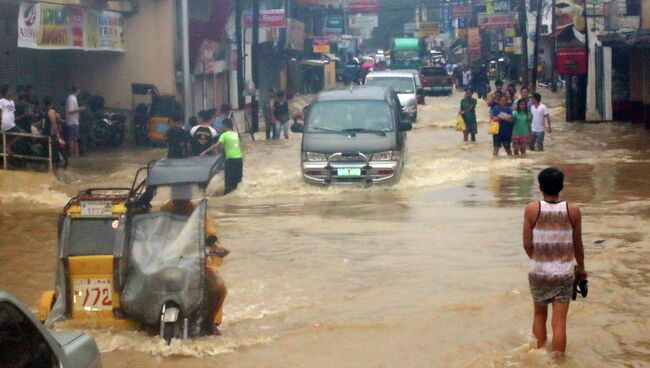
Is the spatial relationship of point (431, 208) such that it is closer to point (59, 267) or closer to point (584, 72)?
point (59, 267)

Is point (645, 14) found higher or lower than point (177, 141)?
higher

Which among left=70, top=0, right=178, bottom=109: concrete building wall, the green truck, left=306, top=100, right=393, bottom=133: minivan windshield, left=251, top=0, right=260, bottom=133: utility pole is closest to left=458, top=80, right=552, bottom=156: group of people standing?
left=306, top=100, right=393, bottom=133: minivan windshield

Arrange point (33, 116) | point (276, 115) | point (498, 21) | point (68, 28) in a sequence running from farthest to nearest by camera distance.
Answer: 1. point (498, 21)
2. point (276, 115)
3. point (68, 28)
4. point (33, 116)

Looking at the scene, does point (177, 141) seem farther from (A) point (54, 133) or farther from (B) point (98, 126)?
(B) point (98, 126)

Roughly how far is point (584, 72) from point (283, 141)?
385 inches

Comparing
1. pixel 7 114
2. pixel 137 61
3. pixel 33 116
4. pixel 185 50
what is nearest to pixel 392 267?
pixel 7 114

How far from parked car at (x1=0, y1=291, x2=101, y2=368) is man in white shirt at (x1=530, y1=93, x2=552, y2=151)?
19788mm

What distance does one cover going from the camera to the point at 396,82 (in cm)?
3959

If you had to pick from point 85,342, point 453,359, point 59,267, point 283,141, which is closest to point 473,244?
point 453,359

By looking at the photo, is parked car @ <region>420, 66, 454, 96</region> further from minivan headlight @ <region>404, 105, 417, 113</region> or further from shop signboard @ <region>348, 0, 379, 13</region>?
minivan headlight @ <region>404, 105, 417, 113</region>

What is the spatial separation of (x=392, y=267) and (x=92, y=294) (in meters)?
4.54

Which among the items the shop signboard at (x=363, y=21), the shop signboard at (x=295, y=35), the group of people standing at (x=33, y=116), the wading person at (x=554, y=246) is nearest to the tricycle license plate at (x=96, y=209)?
the wading person at (x=554, y=246)

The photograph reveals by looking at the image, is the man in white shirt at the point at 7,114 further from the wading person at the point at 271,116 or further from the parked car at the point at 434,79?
the parked car at the point at 434,79

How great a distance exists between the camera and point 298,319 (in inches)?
395
